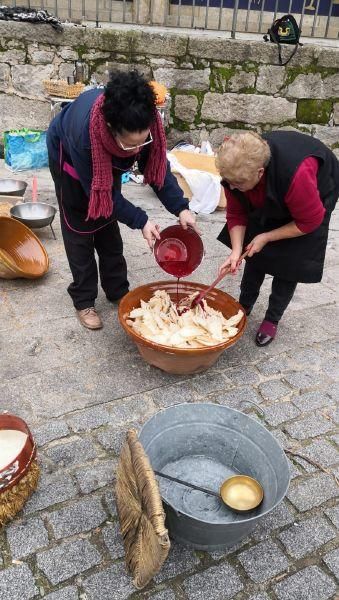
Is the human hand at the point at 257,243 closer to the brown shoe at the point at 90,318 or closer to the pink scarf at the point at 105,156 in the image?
the pink scarf at the point at 105,156

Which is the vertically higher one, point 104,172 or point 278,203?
point 104,172

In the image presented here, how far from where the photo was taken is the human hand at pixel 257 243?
119 inches

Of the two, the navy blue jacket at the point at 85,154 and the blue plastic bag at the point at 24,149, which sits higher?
the navy blue jacket at the point at 85,154

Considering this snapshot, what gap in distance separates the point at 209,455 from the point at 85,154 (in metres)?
1.71

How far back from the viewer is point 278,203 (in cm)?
278

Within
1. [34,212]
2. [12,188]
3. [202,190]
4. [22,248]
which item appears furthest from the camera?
[202,190]

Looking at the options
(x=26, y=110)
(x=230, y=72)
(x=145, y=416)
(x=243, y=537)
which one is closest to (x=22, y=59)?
(x=26, y=110)

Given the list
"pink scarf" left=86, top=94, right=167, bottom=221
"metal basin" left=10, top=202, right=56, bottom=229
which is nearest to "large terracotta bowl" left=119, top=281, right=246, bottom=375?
"pink scarf" left=86, top=94, right=167, bottom=221

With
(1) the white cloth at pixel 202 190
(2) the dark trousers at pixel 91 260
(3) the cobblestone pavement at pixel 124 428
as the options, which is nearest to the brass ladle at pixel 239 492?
(3) the cobblestone pavement at pixel 124 428

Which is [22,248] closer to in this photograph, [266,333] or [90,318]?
[90,318]

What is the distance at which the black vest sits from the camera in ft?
8.80

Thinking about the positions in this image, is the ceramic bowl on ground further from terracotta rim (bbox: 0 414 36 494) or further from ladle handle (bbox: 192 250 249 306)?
ladle handle (bbox: 192 250 249 306)

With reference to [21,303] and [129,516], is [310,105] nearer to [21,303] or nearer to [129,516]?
[21,303]

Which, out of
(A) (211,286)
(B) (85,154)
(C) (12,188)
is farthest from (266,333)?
(C) (12,188)
